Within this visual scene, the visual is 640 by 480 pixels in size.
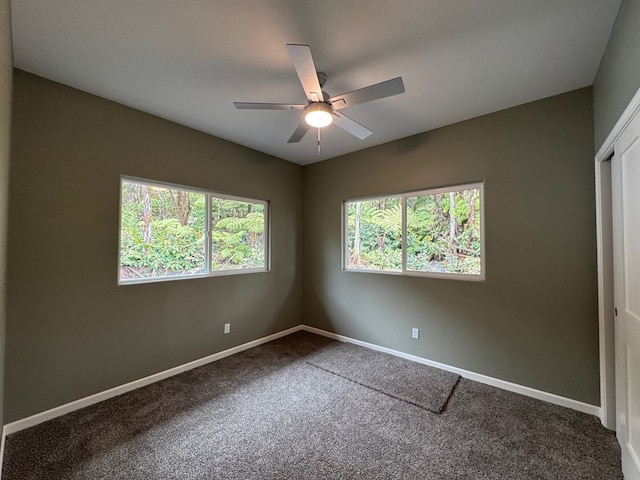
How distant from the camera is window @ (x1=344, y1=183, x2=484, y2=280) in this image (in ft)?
8.91

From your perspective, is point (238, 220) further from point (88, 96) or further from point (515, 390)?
point (515, 390)

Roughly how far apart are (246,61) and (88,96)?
147 cm

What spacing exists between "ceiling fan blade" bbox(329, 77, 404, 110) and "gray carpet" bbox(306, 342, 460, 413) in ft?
7.82

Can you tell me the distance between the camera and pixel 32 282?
192 cm

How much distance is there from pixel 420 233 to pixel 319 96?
1.99 metres

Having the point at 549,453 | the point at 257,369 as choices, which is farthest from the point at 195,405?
the point at 549,453

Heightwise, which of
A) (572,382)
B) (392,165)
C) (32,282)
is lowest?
(572,382)

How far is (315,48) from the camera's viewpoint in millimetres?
1688

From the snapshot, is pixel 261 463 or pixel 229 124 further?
pixel 229 124

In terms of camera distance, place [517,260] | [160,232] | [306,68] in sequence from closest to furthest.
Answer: [306,68] < [517,260] < [160,232]

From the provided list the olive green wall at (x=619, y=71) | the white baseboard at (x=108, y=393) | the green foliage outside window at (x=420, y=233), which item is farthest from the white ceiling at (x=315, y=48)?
the white baseboard at (x=108, y=393)

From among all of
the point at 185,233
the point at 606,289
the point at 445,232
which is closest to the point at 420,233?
the point at 445,232

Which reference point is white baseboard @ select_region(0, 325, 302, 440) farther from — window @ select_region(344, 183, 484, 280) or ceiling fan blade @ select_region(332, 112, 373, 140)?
ceiling fan blade @ select_region(332, 112, 373, 140)

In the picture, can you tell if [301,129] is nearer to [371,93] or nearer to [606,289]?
[371,93]
